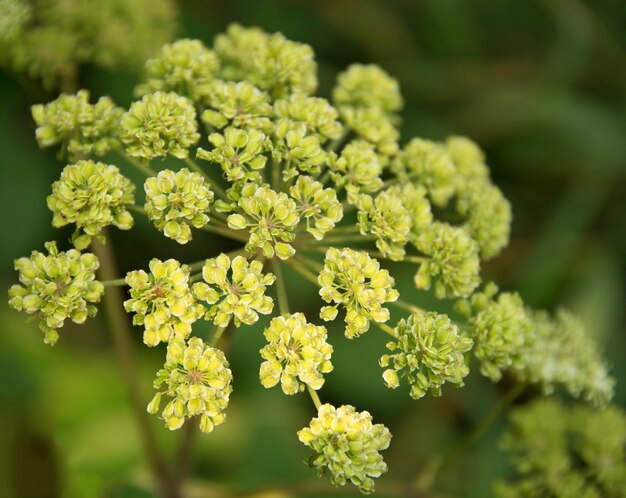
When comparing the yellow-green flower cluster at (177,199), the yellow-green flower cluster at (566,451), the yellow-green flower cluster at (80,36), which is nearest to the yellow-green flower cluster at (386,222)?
the yellow-green flower cluster at (177,199)

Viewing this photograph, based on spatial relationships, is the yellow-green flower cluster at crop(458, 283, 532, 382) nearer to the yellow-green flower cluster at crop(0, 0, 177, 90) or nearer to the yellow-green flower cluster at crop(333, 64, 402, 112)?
the yellow-green flower cluster at crop(333, 64, 402, 112)

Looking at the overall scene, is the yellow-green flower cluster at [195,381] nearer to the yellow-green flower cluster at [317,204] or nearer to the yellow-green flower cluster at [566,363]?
the yellow-green flower cluster at [317,204]

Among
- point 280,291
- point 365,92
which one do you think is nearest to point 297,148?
point 280,291

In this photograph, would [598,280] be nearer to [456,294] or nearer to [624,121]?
[624,121]

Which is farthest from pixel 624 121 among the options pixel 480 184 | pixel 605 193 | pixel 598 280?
pixel 480 184

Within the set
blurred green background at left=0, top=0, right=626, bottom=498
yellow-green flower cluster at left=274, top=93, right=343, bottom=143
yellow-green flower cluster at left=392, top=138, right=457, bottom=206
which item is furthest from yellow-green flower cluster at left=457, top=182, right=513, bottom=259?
blurred green background at left=0, top=0, right=626, bottom=498

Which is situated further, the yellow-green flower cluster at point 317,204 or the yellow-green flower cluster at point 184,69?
the yellow-green flower cluster at point 184,69
